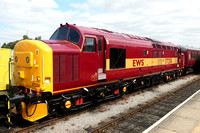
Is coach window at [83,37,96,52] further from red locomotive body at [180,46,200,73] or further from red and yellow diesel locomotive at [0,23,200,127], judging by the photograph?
red locomotive body at [180,46,200,73]

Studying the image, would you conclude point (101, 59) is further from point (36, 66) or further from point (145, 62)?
point (145, 62)

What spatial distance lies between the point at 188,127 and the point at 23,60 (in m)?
6.82

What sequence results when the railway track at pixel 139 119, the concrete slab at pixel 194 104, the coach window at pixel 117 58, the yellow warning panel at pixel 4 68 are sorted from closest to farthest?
the railway track at pixel 139 119, the yellow warning panel at pixel 4 68, the concrete slab at pixel 194 104, the coach window at pixel 117 58

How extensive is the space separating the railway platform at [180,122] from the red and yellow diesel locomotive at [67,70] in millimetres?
3136

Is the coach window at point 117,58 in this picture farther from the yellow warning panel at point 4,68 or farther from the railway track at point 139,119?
the yellow warning panel at point 4,68

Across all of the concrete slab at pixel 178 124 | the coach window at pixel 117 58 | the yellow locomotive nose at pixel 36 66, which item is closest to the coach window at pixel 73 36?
the yellow locomotive nose at pixel 36 66

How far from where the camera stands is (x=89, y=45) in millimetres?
7145

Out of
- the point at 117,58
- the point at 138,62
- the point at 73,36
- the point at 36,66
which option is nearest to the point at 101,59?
the point at 117,58

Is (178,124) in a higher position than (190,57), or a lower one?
lower

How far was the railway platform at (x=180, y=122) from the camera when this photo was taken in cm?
557

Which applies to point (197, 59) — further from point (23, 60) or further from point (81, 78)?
point (23, 60)

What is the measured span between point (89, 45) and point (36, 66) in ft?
8.58

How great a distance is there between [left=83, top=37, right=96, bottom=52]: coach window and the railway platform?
4.10 meters

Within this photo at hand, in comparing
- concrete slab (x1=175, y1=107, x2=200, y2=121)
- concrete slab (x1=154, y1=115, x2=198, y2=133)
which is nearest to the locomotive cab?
concrete slab (x1=154, y1=115, x2=198, y2=133)
